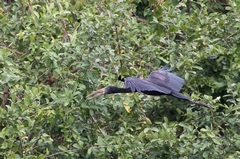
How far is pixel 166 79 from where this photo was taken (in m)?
4.95

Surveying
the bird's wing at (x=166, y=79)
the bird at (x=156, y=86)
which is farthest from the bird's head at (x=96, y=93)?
the bird's wing at (x=166, y=79)

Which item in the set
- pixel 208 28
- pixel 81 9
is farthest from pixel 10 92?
pixel 208 28

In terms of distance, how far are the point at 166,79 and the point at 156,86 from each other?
278 millimetres

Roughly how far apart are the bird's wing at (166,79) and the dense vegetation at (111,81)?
87mm

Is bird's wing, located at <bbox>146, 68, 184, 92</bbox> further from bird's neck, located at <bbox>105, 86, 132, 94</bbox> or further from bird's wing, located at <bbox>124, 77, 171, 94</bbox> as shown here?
bird's neck, located at <bbox>105, 86, 132, 94</bbox>

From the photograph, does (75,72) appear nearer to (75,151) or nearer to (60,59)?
(60,59)

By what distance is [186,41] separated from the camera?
16.9 ft

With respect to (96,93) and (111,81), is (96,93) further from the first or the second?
(111,81)

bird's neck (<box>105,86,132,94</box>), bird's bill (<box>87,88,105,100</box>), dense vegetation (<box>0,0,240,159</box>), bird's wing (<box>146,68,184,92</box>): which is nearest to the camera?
dense vegetation (<box>0,0,240,159</box>)

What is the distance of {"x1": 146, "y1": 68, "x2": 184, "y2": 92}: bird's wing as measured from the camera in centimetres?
479

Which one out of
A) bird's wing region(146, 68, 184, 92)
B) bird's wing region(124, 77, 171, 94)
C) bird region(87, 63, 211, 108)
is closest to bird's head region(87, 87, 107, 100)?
bird region(87, 63, 211, 108)

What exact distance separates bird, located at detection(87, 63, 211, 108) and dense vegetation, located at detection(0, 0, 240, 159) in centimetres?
6

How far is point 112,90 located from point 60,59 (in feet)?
1.54

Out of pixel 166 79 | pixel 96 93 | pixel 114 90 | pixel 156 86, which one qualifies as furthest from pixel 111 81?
pixel 166 79
